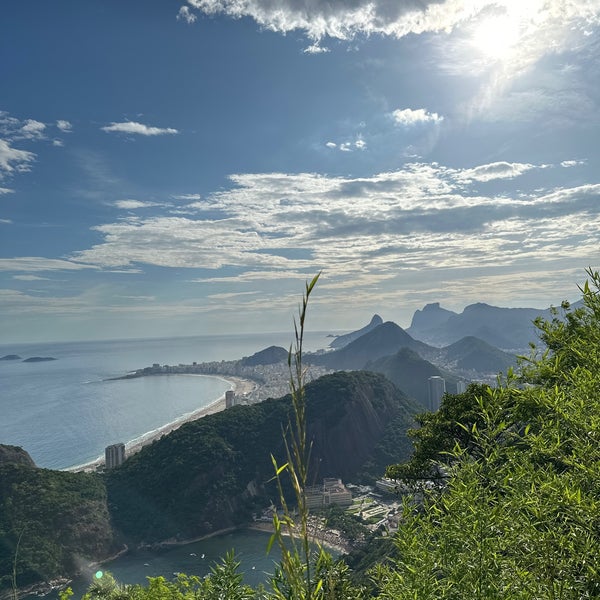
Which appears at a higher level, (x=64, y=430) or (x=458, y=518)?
(x=458, y=518)

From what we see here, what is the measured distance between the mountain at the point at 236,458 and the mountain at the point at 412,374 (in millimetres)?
27474

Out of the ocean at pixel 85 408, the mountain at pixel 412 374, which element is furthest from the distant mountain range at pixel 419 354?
the ocean at pixel 85 408

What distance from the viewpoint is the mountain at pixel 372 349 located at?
170m

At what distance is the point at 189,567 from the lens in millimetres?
36219

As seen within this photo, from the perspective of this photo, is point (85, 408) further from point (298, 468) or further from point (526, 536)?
point (298, 468)

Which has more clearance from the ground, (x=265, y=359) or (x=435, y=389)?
(x=265, y=359)

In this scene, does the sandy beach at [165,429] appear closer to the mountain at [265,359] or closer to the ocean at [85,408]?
the ocean at [85,408]

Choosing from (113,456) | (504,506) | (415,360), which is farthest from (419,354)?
(504,506)

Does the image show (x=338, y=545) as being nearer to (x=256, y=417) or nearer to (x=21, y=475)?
(x=256, y=417)

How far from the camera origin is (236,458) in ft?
173

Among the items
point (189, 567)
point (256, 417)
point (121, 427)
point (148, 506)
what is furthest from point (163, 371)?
point (189, 567)

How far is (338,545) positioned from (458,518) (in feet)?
128

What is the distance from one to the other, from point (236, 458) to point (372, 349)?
127143 millimetres

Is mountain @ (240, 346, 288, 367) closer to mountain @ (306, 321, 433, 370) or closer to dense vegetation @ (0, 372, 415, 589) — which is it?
mountain @ (306, 321, 433, 370)
